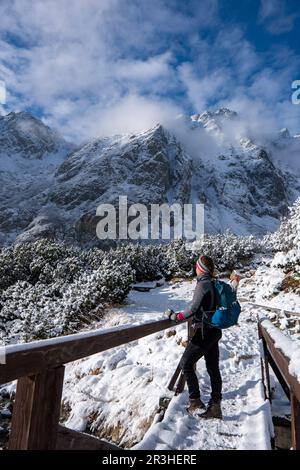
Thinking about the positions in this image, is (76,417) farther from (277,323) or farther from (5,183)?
(5,183)

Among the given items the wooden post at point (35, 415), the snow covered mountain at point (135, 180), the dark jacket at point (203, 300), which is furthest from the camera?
the snow covered mountain at point (135, 180)

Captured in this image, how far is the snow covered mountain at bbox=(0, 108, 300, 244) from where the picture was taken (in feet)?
348

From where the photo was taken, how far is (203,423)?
3713 mm

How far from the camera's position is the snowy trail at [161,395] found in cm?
335

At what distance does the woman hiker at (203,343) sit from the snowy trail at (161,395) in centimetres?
18

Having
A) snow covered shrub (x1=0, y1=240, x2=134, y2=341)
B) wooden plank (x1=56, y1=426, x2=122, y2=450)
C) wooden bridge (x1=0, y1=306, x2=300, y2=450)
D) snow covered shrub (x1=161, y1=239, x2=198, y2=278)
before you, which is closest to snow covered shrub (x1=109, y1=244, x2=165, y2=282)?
snow covered shrub (x1=161, y1=239, x2=198, y2=278)

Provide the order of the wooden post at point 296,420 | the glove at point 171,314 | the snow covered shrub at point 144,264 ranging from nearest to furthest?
the wooden post at point 296,420, the glove at point 171,314, the snow covered shrub at point 144,264

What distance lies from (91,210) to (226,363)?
97.3 m

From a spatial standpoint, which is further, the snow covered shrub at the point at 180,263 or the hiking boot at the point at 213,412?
the snow covered shrub at the point at 180,263

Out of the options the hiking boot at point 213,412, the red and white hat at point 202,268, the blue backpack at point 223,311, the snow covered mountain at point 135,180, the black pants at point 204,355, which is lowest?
the hiking boot at point 213,412

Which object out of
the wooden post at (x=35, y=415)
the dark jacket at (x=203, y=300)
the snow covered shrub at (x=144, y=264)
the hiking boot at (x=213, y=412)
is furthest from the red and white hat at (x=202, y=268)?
the snow covered shrub at (x=144, y=264)

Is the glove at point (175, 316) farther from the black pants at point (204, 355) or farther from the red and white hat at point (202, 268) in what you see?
the red and white hat at point (202, 268)

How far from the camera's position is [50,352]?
1807 mm
